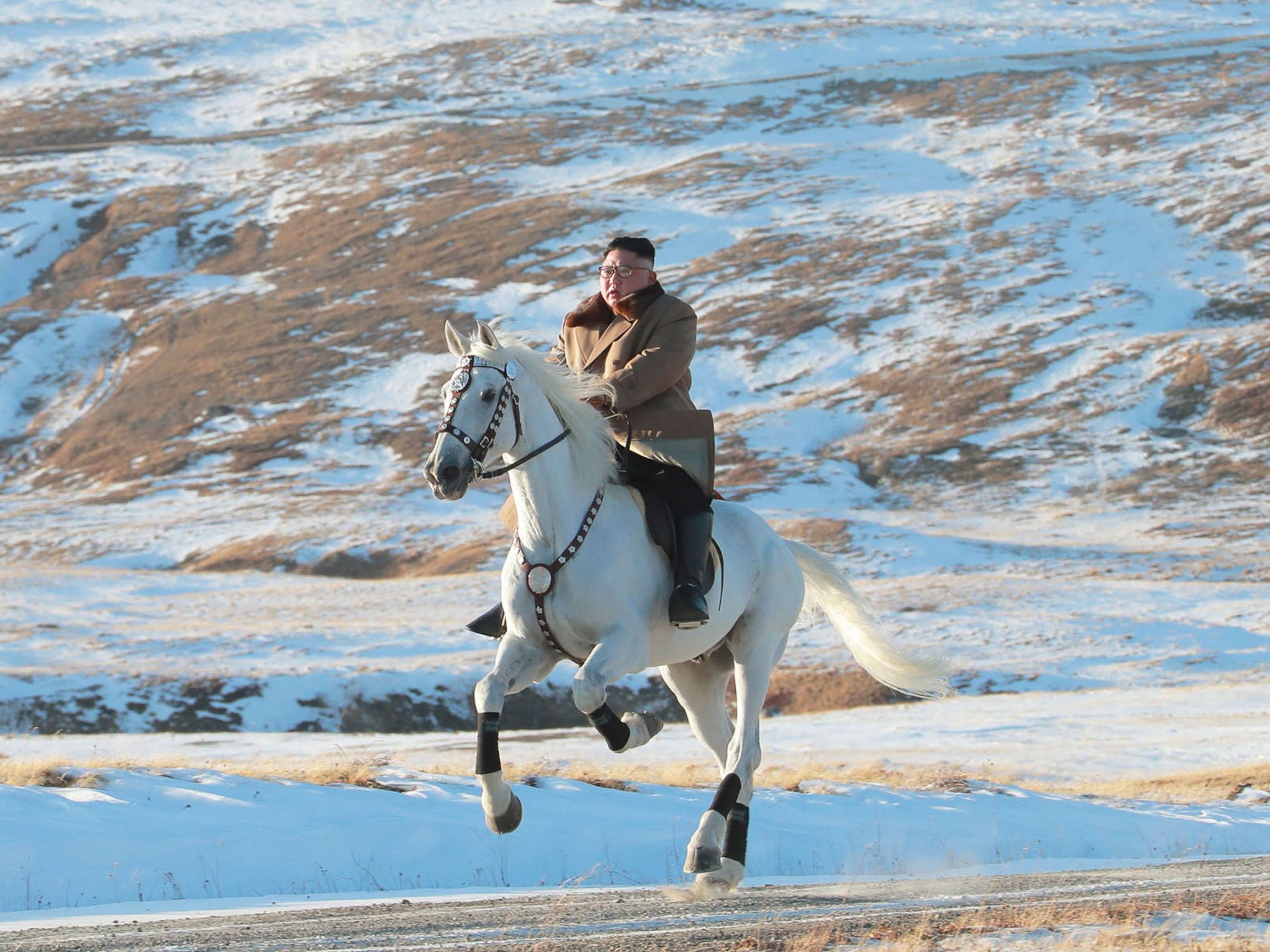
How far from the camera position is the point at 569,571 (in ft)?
30.3

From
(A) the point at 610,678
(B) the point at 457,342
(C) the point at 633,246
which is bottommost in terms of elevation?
(A) the point at 610,678

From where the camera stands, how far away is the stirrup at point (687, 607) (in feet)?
31.6

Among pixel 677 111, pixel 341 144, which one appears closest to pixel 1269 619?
pixel 677 111

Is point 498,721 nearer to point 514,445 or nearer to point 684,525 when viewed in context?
point 514,445

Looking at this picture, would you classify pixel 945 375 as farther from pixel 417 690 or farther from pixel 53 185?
pixel 53 185

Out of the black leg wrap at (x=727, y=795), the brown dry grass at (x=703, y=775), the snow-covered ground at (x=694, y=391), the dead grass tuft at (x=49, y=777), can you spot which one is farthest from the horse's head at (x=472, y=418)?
the brown dry grass at (x=703, y=775)

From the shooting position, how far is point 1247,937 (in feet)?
26.6

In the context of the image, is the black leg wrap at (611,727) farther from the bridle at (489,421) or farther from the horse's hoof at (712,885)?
the bridle at (489,421)

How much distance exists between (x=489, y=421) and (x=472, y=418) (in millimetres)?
132

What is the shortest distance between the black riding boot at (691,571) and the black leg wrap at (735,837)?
1.33 meters

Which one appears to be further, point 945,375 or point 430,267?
point 430,267

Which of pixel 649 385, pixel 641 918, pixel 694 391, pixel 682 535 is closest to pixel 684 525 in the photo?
pixel 682 535

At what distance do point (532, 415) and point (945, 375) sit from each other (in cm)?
5646

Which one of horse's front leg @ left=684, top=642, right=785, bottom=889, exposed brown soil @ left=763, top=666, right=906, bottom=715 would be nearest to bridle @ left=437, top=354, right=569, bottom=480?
horse's front leg @ left=684, top=642, right=785, bottom=889
